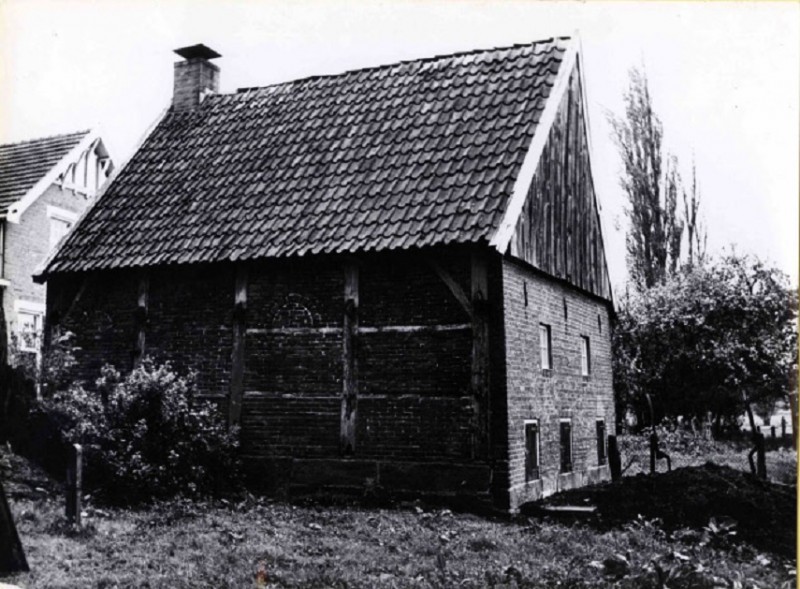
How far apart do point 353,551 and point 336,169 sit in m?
6.80

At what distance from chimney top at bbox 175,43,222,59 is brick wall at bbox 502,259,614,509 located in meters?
8.65

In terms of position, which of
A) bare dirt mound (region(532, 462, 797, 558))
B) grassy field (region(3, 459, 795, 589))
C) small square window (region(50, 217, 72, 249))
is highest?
small square window (region(50, 217, 72, 249))

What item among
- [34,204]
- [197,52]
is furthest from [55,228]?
[197,52]

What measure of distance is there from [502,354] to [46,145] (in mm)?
15448

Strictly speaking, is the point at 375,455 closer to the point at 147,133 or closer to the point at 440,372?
the point at 440,372

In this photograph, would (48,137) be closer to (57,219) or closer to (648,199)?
(57,219)

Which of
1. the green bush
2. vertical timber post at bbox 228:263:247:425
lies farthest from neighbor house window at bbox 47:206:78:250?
the green bush

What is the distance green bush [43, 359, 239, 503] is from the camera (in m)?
11.3

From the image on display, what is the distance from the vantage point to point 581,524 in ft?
34.6

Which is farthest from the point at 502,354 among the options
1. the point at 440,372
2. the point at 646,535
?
the point at 646,535

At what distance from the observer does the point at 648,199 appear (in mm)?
16750

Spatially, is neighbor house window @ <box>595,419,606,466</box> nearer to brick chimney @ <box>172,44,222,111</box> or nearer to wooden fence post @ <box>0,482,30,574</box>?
brick chimney @ <box>172,44,222,111</box>

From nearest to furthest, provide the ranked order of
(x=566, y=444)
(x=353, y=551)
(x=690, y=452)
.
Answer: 1. (x=353, y=551)
2. (x=566, y=444)
3. (x=690, y=452)

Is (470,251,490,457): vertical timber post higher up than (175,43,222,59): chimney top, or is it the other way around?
(175,43,222,59): chimney top
